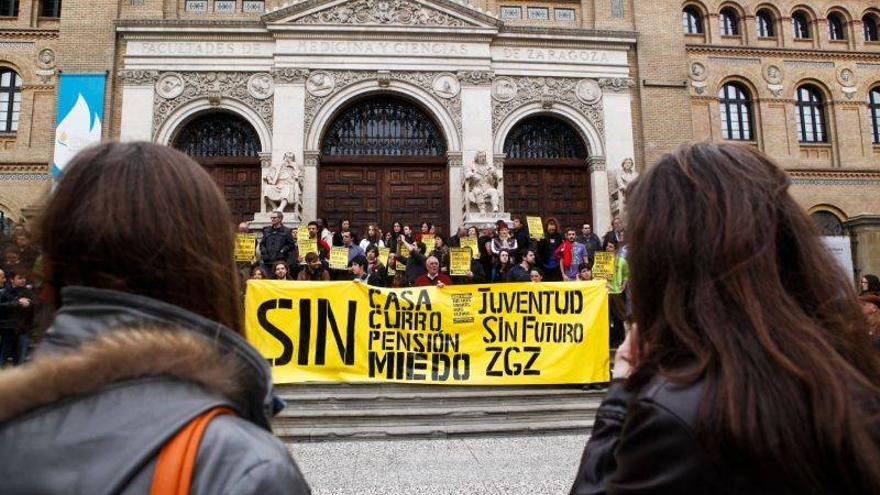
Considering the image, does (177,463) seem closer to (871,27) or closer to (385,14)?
(385,14)

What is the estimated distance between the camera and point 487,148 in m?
20.2

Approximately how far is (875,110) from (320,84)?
82.4ft

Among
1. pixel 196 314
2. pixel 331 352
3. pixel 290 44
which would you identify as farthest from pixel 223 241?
pixel 290 44

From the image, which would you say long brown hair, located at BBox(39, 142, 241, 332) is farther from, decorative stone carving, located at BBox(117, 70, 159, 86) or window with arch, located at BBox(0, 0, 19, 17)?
window with arch, located at BBox(0, 0, 19, 17)

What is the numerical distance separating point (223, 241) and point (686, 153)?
1244 millimetres

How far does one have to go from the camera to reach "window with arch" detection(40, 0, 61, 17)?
84.2 ft

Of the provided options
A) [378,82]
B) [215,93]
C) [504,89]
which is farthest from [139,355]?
[215,93]

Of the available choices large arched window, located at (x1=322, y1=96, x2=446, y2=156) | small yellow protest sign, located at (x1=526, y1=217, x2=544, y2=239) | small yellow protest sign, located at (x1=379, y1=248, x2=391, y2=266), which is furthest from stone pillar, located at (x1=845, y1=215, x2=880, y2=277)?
small yellow protest sign, located at (x1=379, y1=248, x2=391, y2=266)

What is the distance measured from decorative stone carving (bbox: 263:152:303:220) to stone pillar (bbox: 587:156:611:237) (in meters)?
9.98

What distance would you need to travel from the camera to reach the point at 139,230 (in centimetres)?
132

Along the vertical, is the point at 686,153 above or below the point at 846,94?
below

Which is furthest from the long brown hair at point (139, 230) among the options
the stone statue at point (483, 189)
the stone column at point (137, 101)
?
the stone column at point (137, 101)

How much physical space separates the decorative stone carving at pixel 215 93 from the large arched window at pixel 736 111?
1929 centimetres

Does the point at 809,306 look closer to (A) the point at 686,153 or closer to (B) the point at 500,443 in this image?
(A) the point at 686,153
